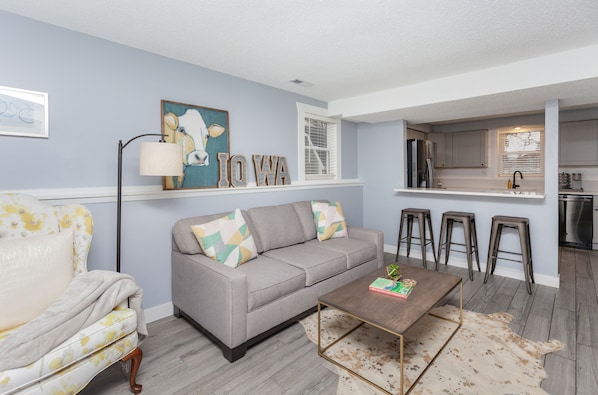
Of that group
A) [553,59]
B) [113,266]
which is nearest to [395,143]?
[553,59]

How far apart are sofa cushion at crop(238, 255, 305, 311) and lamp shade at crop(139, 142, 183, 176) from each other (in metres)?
0.96

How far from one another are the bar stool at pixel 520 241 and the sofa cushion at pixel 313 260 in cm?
186

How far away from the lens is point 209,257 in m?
2.48

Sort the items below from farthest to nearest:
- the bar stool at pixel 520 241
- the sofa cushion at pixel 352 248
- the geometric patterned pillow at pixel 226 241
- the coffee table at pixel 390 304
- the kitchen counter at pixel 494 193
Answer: the kitchen counter at pixel 494 193 < the bar stool at pixel 520 241 < the sofa cushion at pixel 352 248 < the geometric patterned pillow at pixel 226 241 < the coffee table at pixel 390 304

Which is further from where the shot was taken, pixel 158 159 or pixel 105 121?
pixel 105 121

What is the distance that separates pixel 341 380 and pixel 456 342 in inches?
38.9

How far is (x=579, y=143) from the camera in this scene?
16.6 feet

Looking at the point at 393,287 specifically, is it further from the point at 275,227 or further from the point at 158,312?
the point at 158,312

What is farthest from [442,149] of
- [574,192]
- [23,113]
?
[23,113]

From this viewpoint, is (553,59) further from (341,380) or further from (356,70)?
(341,380)

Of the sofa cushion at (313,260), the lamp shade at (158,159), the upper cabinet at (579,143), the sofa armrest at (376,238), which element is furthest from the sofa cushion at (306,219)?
the upper cabinet at (579,143)

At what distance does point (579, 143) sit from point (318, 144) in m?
4.41

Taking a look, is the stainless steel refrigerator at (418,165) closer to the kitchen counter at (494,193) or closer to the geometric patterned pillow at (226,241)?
the kitchen counter at (494,193)

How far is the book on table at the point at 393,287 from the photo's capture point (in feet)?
6.89
